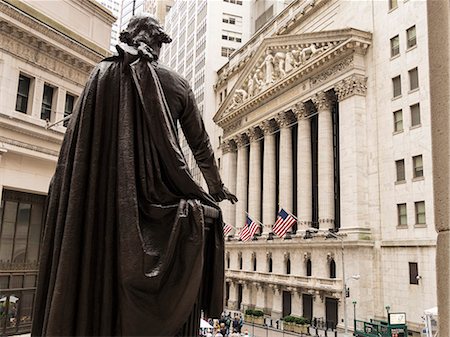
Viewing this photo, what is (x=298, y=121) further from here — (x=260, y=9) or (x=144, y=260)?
(x=144, y=260)

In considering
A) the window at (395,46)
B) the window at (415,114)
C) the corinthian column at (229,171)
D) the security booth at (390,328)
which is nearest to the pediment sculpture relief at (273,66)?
the window at (395,46)

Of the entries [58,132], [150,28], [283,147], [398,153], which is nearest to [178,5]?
[283,147]

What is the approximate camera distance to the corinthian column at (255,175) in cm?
5838

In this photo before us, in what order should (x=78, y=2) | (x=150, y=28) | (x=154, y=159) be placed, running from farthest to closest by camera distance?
(x=78, y=2)
(x=150, y=28)
(x=154, y=159)

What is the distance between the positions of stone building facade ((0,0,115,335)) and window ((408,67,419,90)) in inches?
966

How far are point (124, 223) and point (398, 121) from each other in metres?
37.8

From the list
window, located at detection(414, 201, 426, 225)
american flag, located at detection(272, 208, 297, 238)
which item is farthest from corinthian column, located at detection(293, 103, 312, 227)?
window, located at detection(414, 201, 426, 225)

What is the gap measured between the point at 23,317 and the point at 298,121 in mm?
34687

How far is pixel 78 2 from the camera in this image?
27094mm

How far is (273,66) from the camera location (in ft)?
177

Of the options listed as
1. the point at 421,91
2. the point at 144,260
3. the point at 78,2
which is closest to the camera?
the point at 144,260

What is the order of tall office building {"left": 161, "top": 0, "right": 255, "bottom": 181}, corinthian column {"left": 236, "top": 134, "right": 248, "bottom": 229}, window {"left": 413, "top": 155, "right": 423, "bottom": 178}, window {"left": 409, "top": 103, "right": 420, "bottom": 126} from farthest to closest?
tall office building {"left": 161, "top": 0, "right": 255, "bottom": 181} → corinthian column {"left": 236, "top": 134, "right": 248, "bottom": 229} → window {"left": 409, "top": 103, "right": 420, "bottom": 126} → window {"left": 413, "top": 155, "right": 423, "bottom": 178}

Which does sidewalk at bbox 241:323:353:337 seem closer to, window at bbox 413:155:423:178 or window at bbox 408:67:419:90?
window at bbox 413:155:423:178

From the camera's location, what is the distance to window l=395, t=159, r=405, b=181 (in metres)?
36.8
